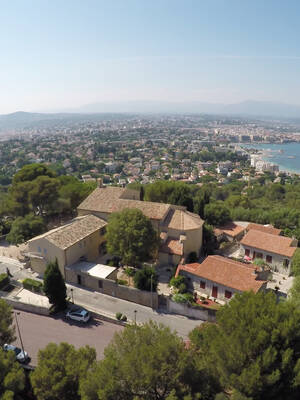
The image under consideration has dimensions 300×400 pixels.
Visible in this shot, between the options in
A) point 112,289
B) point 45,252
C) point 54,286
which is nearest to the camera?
point 54,286

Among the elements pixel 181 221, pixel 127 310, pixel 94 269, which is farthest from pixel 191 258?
pixel 94 269

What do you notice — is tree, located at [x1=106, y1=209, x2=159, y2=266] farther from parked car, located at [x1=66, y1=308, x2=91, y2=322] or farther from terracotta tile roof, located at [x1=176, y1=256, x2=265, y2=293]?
parked car, located at [x1=66, y1=308, x2=91, y2=322]

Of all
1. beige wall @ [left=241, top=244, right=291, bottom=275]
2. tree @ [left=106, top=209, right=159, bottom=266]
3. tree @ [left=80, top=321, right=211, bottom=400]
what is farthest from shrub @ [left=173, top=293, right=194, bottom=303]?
beige wall @ [left=241, top=244, right=291, bottom=275]

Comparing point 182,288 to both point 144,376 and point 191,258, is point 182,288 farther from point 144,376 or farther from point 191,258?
point 144,376

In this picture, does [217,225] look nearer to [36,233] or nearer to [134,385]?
[36,233]

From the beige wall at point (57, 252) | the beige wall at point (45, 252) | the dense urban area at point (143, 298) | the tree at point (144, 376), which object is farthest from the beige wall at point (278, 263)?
the tree at point (144, 376)
